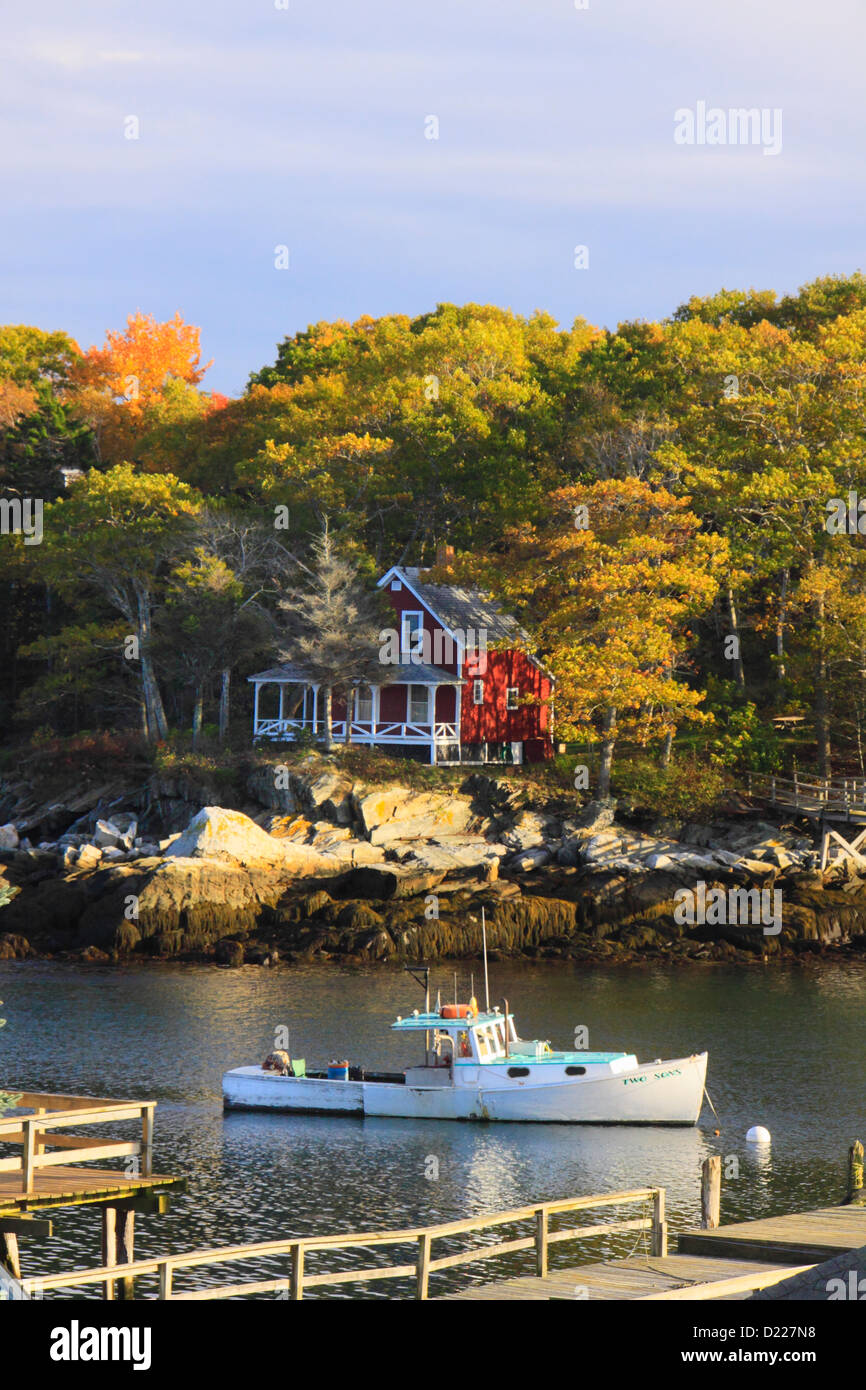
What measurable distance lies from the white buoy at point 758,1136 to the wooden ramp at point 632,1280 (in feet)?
36.3

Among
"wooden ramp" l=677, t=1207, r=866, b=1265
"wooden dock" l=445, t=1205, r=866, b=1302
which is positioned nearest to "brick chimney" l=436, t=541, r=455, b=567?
"wooden dock" l=445, t=1205, r=866, b=1302

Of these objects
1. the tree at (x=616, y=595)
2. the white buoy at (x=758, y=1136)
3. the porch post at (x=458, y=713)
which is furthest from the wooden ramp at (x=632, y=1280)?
the porch post at (x=458, y=713)

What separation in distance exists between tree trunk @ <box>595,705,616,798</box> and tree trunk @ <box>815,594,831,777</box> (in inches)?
289

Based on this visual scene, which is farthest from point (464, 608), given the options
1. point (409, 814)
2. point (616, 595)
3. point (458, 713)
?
point (409, 814)

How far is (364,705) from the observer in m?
60.1

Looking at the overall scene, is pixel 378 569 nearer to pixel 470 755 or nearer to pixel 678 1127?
pixel 470 755

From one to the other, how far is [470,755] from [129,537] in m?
15.7

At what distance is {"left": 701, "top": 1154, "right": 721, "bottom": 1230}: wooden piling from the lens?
20.1 metres

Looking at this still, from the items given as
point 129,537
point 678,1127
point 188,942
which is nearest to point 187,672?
point 129,537

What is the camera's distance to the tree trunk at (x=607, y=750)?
180 feet

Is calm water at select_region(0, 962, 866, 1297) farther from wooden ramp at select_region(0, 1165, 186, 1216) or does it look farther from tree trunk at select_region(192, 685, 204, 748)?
tree trunk at select_region(192, 685, 204, 748)

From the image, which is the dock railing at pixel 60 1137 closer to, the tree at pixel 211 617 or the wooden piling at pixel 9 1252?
the wooden piling at pixel 9 1252

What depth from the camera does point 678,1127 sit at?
3036 cm

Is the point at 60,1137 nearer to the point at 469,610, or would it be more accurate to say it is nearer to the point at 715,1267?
the point at 715,1267
